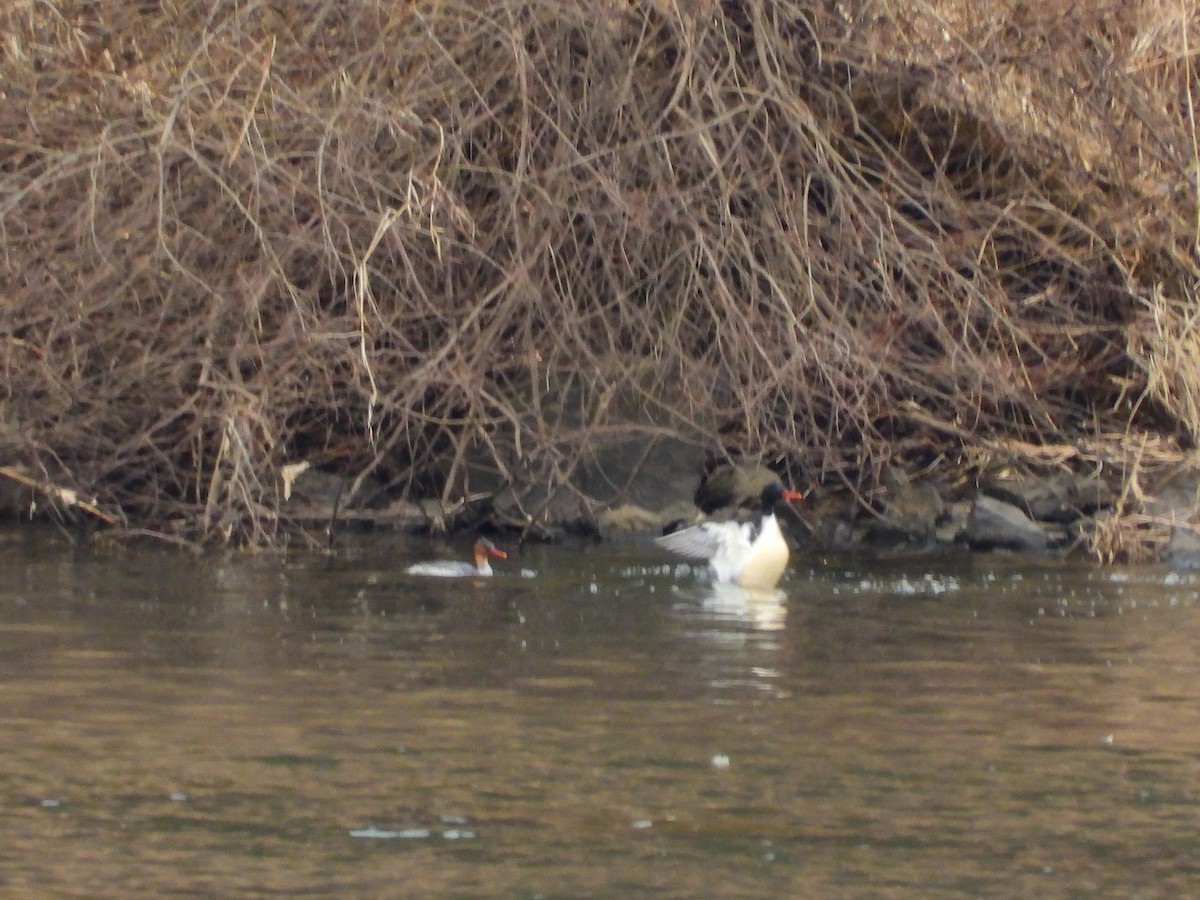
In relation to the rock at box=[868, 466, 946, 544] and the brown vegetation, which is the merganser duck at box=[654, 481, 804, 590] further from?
the rock at box=[868, 466, 946, 544]

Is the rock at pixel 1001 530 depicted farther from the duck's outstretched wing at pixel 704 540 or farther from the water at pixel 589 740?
the water at pixel 589 740

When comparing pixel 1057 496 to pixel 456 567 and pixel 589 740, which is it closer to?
pixel 456 567

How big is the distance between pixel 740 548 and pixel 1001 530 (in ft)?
6.71

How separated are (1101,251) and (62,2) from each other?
6506 millimetres

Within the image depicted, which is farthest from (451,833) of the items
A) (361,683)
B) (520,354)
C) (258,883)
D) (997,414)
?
(997,414)

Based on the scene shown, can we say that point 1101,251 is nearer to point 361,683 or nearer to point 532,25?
point 532,25

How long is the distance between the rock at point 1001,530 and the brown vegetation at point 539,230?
52 cm

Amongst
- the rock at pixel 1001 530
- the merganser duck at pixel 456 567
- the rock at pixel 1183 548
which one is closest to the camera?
the merganser duck at pixel 456 567

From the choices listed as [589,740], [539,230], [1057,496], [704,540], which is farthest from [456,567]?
[589,740]

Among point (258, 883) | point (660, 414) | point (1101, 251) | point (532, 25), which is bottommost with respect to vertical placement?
point (258, 883)

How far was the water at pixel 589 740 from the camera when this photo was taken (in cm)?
542

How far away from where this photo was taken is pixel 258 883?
17.1 feet

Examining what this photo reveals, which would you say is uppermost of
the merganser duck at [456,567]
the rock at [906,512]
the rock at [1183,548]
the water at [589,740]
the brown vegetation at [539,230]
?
the brown vegetation at [539,230]

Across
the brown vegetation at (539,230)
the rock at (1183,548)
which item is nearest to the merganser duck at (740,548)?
the brown vegetation at (539,230)
